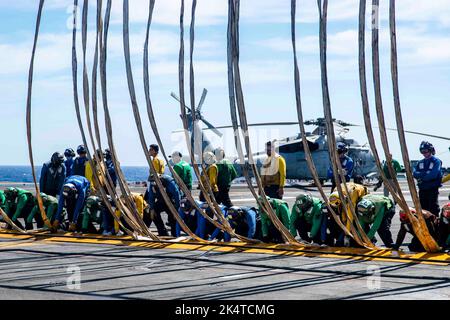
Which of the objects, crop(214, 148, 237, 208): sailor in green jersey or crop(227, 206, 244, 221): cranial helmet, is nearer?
crop(227, 206, 244, 221): cranial helmet

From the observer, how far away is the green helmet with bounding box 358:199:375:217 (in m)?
13.6

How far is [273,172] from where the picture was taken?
56.3 feet

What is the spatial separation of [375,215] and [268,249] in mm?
1539

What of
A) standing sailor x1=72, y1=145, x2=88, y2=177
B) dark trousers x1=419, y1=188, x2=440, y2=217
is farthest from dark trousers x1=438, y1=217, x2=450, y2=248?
standing sailor x1=72, y1=145, x2=88, y2=177

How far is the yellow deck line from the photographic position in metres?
12.4

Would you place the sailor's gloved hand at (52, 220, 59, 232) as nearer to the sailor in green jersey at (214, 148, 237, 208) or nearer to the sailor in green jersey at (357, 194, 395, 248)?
the sailor in green jersey at (214, 148, 237, 208)

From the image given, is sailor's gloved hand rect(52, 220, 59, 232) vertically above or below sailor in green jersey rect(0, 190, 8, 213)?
below

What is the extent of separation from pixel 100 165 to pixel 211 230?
6.71 ft

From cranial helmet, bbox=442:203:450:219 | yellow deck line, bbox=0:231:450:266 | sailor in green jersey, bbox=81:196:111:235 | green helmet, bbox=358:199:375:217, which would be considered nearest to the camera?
yellow deck line, bbox=0:231:450:266

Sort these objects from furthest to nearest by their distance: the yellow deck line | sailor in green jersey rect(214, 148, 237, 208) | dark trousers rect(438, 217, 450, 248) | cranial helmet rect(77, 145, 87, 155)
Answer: cranial helmet rect(77, 145, 87, 155) < sailor in green jersey rect(214, 148, 237, 208) < dark trousers rect(438, 217, 450, 248) < the yellow deck line

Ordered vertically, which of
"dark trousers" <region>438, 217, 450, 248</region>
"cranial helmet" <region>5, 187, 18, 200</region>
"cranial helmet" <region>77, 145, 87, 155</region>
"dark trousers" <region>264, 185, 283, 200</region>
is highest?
"cranial helmet" <region>77, 145, 87, 155</region>

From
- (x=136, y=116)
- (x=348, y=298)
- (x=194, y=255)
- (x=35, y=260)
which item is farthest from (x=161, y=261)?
(x=348, y=298)

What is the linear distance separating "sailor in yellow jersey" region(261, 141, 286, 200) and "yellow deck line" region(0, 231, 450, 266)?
119 inches
